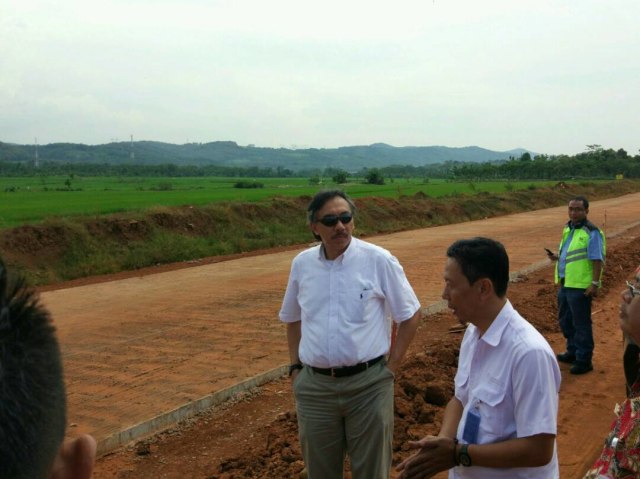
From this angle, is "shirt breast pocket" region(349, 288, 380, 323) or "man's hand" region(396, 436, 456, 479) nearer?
"man's hand" region(396, 436, 456, 479)

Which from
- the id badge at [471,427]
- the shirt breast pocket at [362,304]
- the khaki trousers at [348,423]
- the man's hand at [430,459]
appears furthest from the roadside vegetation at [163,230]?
the id badge at [471,427]

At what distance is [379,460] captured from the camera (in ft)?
11.7

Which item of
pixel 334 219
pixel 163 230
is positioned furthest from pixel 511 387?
pixel 163 230

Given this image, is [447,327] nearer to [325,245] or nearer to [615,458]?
[325,245]

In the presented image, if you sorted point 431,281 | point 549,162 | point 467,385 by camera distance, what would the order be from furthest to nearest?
point 549,162 → point 431,281 → point 467,385

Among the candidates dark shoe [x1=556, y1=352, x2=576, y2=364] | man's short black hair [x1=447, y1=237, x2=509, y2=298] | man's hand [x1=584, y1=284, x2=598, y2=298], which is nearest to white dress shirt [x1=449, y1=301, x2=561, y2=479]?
man's short black hair [x1=447, y1=237, x2=509, y2=298]

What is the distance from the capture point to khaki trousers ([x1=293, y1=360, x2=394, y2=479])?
3.57 meters

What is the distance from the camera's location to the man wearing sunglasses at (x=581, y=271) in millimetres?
7254

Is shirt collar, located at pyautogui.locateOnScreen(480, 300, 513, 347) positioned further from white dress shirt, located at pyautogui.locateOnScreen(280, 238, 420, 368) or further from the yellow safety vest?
the yellow safety vest

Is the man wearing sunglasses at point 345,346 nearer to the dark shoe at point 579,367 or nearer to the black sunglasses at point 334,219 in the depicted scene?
the black sunglasses at point 334,219

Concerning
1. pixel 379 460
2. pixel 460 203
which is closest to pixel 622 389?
pixel 379 460

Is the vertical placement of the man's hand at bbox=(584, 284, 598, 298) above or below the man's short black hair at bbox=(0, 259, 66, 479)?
below

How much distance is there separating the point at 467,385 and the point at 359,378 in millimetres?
972

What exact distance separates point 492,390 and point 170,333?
7111 mm
